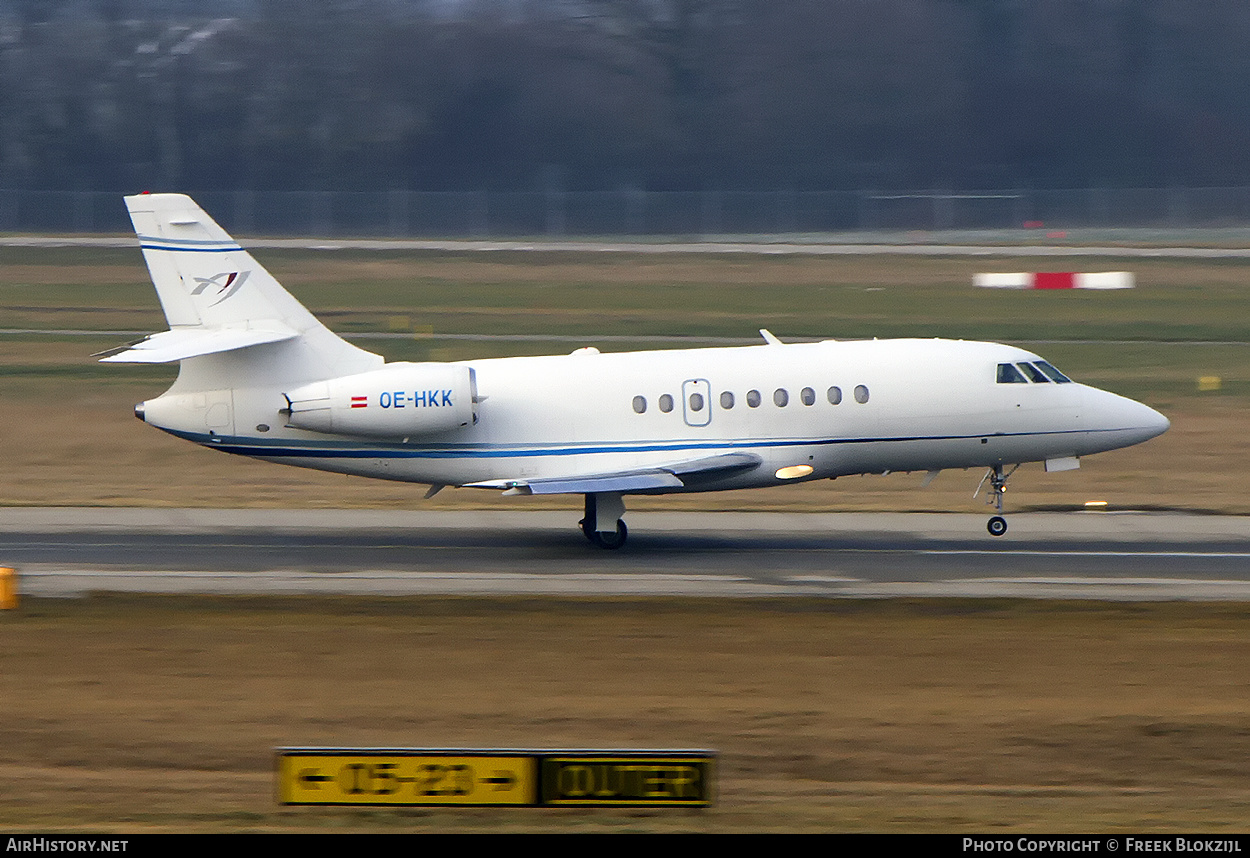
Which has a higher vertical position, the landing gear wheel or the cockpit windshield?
the cockpit windshield

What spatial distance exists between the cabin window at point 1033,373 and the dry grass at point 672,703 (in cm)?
636

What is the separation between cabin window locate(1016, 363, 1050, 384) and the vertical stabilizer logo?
1314 cm

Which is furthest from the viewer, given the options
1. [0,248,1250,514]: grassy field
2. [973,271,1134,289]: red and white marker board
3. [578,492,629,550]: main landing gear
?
[973,271,1134,289]: red and white marker board

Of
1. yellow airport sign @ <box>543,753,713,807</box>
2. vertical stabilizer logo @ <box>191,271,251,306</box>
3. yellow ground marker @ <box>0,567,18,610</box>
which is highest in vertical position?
vertical stabilizer logo @ <box>191,271,251,306</box>

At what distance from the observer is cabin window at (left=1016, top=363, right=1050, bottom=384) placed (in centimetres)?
2788

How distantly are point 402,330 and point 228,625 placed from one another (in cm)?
3531

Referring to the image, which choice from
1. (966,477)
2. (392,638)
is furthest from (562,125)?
(392,638)

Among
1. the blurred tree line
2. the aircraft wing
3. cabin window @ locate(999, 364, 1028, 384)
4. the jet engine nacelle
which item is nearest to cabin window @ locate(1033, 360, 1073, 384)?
cabin window @ locate(999, 364, 1028, 384)

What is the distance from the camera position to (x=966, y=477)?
35031 mm

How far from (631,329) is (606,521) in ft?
93.3

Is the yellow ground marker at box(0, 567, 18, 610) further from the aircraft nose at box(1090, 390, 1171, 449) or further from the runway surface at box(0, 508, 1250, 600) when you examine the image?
the aircraft nose at box(1090, 390, 1171, 449)

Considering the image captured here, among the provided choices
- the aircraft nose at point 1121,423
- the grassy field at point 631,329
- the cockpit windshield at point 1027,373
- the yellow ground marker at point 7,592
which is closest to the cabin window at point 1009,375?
the cockpit windshield at point 1027,373

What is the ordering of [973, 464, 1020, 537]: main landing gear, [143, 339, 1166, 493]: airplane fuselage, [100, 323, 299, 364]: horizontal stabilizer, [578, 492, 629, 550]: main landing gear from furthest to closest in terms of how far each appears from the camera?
[973, 464, 1020, 537]: main landing gear
[578, 492, 629, 550]: main landing gear
[143, 339, 1166, 493]: airplane fuselage
[100, 323, 299, 364]: horizontal stabilizer

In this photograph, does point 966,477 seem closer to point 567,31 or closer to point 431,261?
point 431,261
